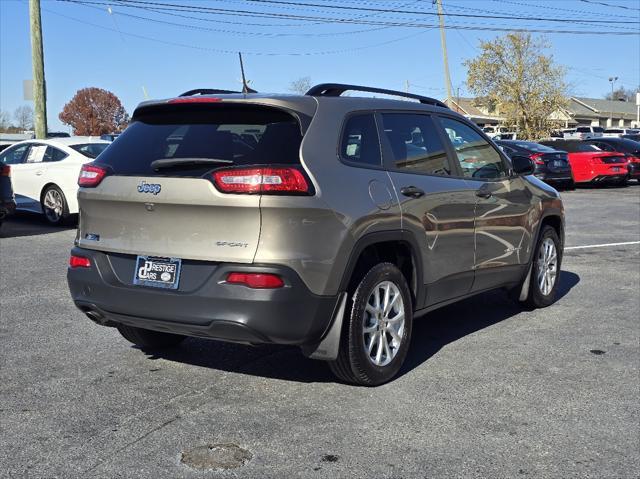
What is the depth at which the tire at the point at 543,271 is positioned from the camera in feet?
23.0

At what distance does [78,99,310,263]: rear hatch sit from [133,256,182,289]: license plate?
0.04m

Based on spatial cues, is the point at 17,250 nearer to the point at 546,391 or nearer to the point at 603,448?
the point at 546,391

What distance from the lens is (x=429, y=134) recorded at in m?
5.67

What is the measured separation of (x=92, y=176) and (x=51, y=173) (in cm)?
958

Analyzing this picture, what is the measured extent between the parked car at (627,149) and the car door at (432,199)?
836 inches

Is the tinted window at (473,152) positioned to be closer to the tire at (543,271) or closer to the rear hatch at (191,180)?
the tire at (543,271)

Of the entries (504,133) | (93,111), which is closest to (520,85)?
(504,133)

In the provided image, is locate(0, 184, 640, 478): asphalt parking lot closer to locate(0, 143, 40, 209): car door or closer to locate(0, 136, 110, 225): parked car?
locate(0, 136, 110, 225): parked car

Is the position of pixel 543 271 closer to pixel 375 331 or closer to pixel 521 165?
pixel 521 165

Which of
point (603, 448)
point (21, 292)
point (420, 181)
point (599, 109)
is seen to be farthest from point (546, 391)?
point (599, 109)

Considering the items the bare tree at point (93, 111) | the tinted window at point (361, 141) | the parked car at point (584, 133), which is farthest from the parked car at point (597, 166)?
the bare tree at point (93, 111)

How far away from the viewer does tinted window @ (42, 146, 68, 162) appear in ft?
45.4

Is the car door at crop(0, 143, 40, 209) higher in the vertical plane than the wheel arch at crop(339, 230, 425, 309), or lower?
higher

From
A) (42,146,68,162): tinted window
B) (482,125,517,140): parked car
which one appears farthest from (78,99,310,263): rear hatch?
(482,125,517,140): parked car
